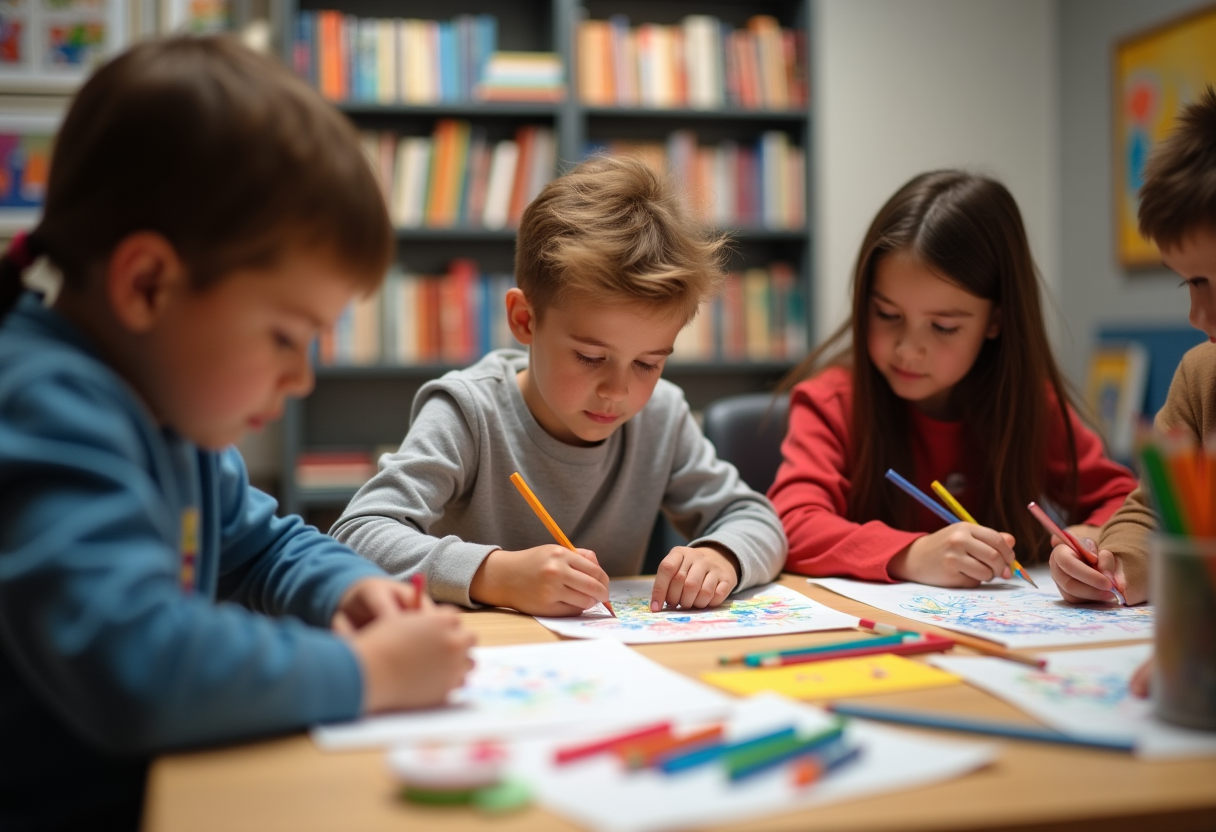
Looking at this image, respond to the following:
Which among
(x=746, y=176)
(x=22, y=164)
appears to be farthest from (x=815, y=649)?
(x=22, y=164)

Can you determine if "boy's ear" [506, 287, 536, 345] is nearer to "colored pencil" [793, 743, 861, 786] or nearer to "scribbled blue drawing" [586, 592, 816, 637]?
"scribbled blue drawing" [586, 592, 816, 637]

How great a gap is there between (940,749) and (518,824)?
0.25m

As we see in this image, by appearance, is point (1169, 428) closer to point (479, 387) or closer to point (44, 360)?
point (479, 387)

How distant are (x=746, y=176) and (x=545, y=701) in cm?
276

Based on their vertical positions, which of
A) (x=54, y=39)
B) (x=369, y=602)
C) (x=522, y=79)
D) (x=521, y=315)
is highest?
(x=54, y=39)

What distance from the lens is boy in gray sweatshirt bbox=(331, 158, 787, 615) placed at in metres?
1.11

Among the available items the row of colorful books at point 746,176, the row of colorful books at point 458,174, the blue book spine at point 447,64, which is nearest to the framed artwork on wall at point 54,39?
the row of colorful books at point 458,174

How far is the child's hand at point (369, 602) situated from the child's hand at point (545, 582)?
0.65 feet

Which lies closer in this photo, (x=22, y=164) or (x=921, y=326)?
(x=921, y=326)

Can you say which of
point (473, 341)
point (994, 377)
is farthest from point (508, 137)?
Answer: point (994, 377)

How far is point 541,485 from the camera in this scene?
1.40m

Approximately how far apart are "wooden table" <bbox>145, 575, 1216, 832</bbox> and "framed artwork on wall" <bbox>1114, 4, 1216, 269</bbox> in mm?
2616

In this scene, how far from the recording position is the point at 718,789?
57 centimetres

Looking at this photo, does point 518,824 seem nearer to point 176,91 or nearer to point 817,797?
point 817,797
